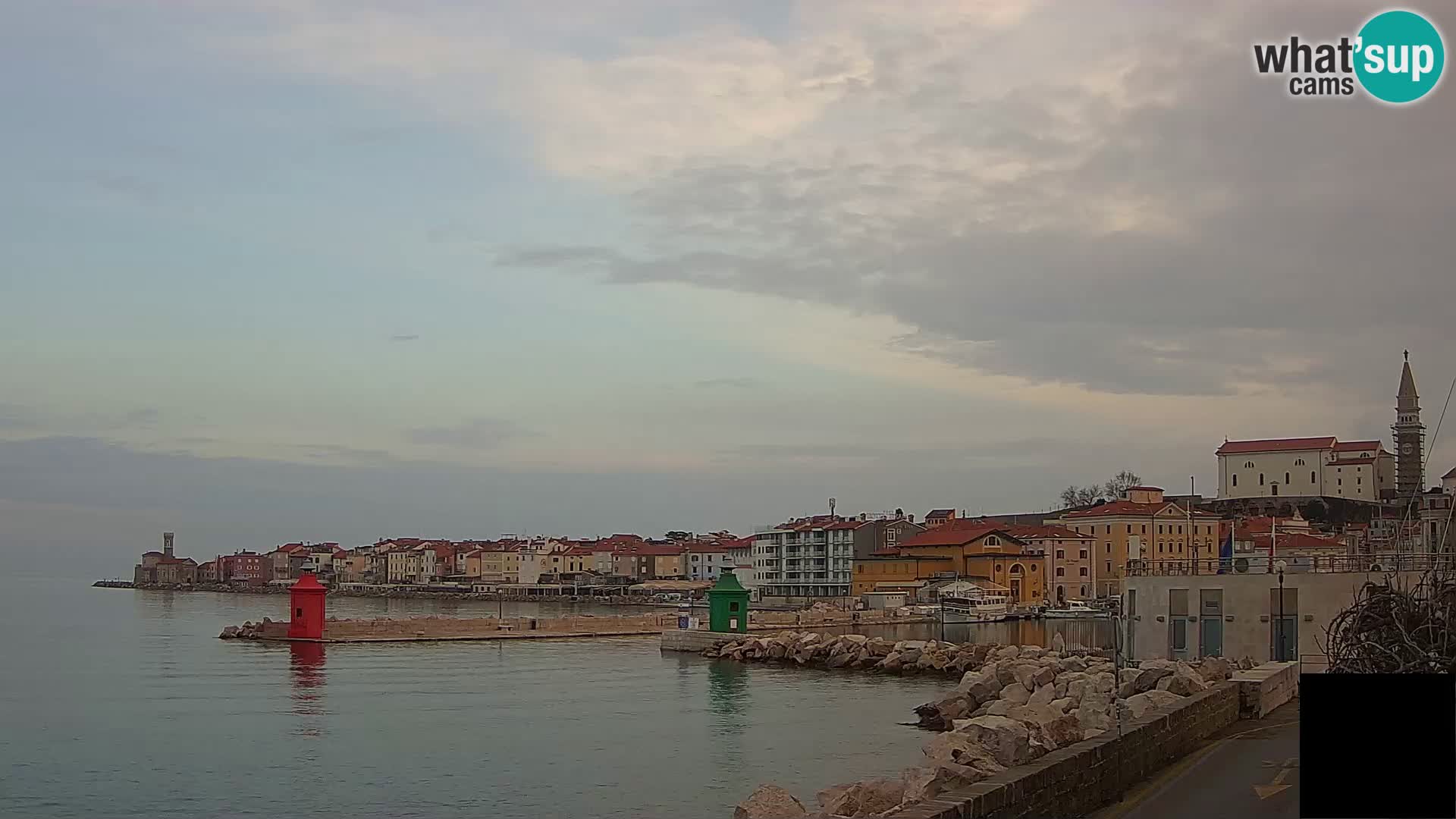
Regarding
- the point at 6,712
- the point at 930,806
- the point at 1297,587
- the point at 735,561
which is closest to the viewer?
the point at 930,806

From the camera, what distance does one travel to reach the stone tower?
4053 inches

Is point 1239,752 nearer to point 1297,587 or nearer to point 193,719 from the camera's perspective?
point 1297,587

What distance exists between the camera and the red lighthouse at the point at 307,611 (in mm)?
60688

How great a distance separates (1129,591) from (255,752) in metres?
21.6

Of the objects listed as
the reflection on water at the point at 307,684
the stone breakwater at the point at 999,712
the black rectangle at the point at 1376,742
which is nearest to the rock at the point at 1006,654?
the stone breakwater at the point at 999,712

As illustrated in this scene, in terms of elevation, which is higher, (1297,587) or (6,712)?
(1297,587)

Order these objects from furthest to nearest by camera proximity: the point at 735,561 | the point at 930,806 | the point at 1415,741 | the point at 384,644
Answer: the point at 735,561, the point at 384,644, the point at 930,806, the point at 1415,741

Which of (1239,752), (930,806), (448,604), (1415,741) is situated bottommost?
(448,604)

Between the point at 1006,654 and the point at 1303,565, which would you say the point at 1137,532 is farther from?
the point at 1303,565

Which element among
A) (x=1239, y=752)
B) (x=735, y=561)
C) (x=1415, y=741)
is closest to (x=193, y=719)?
(x=1239, y=752)

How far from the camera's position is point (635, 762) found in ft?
89.5

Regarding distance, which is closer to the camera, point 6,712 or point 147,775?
point 147,775

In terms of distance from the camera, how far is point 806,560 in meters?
110

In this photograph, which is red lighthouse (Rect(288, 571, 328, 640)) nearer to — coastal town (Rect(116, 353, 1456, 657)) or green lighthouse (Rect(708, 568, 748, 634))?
green lighthouse (Rect(708, 568, 748, 634))
